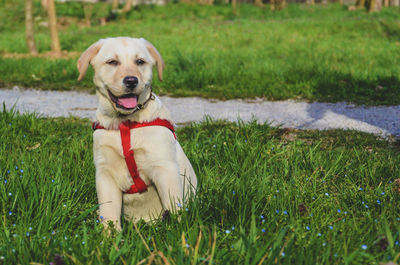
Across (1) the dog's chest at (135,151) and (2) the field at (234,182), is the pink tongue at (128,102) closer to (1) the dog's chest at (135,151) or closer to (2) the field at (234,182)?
(1) the dog's chest at (135,151)

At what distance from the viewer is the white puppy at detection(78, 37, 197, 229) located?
2.75m

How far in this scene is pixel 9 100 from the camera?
7.65m

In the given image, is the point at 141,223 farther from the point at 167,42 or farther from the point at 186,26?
the point at 186,26

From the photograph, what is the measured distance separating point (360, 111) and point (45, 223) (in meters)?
5.43

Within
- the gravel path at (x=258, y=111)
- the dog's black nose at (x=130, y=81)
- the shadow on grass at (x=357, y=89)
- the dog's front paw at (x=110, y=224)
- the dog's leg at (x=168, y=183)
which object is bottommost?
the gravel path at (x=258, y=111)

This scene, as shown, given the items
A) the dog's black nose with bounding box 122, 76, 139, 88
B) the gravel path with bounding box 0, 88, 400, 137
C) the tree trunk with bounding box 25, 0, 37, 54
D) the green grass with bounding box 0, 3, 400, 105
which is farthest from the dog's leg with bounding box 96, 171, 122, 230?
the tree trunk with bounding box 25, 0, 37, 54

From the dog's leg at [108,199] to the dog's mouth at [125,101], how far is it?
0.44m

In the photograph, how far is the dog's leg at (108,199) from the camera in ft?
9.09

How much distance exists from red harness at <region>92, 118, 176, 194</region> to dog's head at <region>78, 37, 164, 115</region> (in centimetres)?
10

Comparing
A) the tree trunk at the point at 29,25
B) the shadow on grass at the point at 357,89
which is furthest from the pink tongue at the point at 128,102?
the tree trunk at the point at 29,25

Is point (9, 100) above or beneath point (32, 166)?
beneath

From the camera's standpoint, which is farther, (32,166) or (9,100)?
(9,100)

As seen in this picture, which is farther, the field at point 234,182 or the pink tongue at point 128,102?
the pink tongue at point 128,102

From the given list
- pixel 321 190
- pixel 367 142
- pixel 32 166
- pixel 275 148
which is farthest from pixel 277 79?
pixel 32 166
